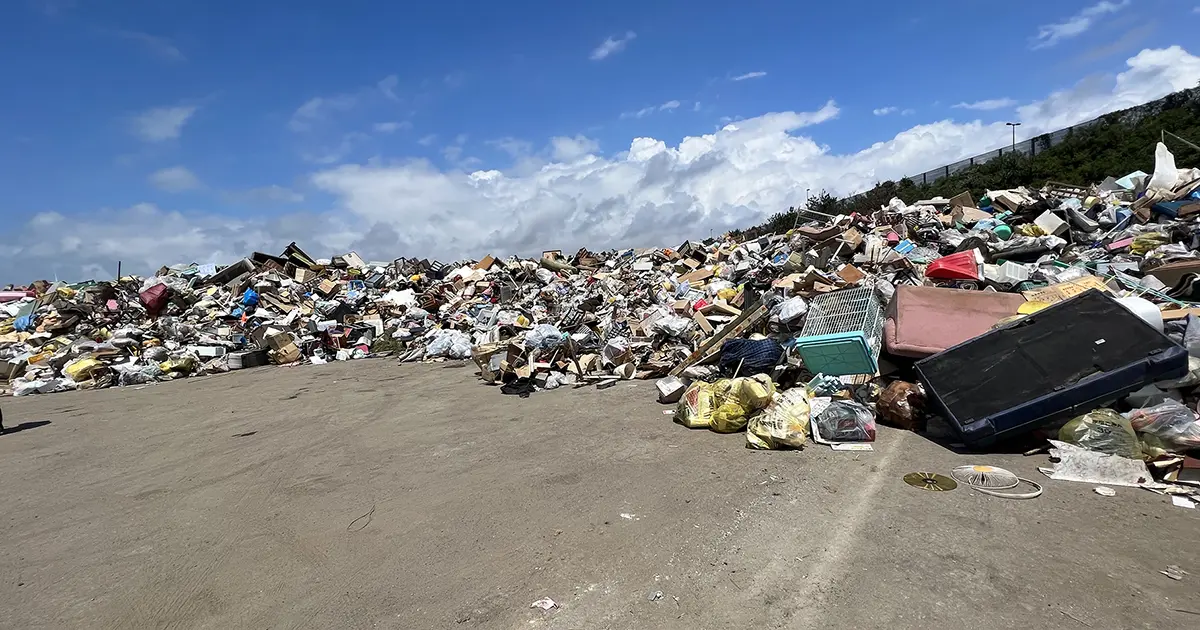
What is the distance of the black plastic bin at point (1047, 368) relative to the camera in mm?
3678

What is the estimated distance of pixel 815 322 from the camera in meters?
6.30

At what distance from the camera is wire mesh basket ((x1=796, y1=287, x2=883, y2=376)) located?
512cm

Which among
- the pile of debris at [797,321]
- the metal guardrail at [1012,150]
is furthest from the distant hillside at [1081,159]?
the pile of debris at [797,321]

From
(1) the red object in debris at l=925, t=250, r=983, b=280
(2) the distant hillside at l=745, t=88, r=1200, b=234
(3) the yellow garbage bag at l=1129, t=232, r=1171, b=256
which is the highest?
(2) the distant hillside at l=745, t=88, r=1200, b=234

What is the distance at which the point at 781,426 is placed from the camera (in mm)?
4375

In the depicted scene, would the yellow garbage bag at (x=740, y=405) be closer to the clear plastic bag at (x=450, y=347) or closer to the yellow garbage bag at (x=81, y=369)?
the clear plastic bag at (x=450, y=347)

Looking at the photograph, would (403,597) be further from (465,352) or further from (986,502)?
(465,352)

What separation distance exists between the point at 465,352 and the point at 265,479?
6.13 m

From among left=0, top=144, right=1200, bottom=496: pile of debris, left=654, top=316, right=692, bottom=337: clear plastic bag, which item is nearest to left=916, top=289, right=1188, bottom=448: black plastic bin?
left=0, top=144, right=1200, bottom=496: pile of debris

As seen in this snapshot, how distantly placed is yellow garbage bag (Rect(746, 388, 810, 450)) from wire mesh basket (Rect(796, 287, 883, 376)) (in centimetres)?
71

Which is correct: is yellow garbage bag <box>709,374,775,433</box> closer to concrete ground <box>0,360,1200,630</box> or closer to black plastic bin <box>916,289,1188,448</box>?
concrete ground <box>0,360,1200,630</box>

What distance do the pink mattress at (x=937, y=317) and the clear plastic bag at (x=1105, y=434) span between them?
4.20 feet

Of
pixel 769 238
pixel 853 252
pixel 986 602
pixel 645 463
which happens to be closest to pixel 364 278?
pixel 769 238

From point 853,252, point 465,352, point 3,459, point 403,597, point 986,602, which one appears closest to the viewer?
point 986,602
